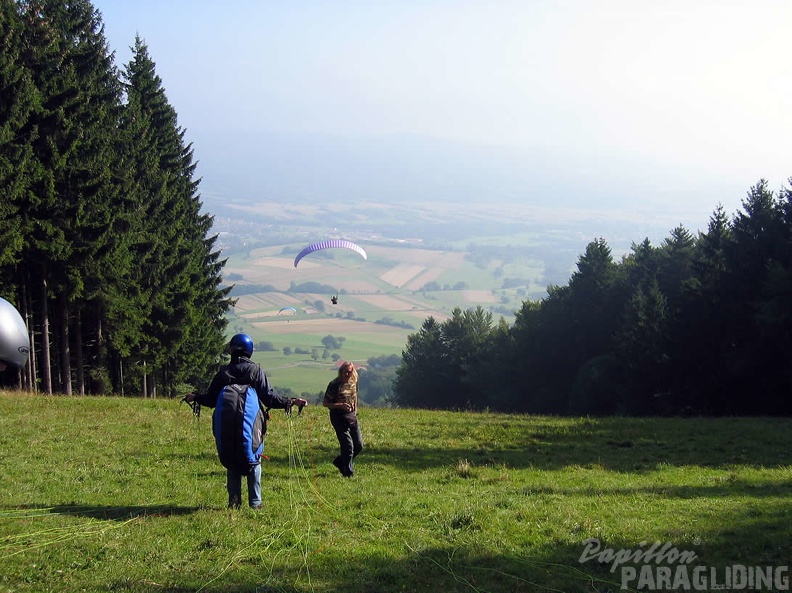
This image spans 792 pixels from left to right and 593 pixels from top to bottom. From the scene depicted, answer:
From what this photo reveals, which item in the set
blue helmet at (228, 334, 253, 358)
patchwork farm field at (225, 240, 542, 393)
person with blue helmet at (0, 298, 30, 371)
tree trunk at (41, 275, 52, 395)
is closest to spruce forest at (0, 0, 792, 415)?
tree trunk at (41, 275, 52, 395)

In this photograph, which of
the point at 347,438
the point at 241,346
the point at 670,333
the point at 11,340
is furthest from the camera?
the point at 670,333

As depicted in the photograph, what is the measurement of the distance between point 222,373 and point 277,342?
90478mm

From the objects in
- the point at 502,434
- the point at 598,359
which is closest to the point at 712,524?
the point at 502,434

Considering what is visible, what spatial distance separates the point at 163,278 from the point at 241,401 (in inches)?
1294

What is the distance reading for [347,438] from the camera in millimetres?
13125

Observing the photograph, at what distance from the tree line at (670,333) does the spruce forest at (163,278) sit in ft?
0.35

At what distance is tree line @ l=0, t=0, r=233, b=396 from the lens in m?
28.1

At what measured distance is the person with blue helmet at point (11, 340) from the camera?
41.9ft

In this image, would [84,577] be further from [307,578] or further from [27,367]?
[27,367]

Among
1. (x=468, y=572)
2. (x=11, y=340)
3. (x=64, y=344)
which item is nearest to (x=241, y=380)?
(x=468, y=572)

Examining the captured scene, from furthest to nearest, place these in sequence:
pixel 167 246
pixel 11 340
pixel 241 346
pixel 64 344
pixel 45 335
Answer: pixel 167 246 < pixel 64 344 < pixel 45 335 < pixel 11 340 < pixel 241 346

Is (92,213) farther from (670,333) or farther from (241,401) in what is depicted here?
(670,333)

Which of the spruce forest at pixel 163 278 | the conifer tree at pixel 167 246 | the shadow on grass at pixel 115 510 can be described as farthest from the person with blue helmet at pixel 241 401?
the conifer tree at pixel 167 246

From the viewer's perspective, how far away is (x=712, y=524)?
10.1 meters
